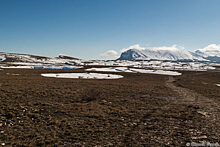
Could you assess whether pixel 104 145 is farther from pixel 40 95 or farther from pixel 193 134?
pixel 40 95

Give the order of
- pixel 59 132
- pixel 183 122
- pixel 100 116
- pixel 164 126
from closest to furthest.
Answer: pixel 59 132
pixel 164 126
pixel 183 122
pixel 100 116

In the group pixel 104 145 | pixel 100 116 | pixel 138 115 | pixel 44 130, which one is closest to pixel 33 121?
pixel 44 130

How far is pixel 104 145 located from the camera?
894 cm

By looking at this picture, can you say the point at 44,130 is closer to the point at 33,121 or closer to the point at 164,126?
the point at 33,121

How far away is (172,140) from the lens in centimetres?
962

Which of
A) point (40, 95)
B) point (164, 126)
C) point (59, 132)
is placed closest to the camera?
point (59, 132)

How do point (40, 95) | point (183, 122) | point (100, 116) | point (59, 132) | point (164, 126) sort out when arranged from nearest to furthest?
point (59, 132)
point (164, 126)
point (183, 122)
point (100, 116)
point (40, 95)

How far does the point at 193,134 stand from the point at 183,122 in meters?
2.33

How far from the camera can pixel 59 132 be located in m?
10.3

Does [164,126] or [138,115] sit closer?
[164,126]

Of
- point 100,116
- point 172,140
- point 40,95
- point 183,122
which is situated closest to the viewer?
point 172,140

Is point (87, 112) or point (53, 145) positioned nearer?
point (53, 145)

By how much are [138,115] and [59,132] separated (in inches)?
305

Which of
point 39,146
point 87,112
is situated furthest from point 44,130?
point 87,112
